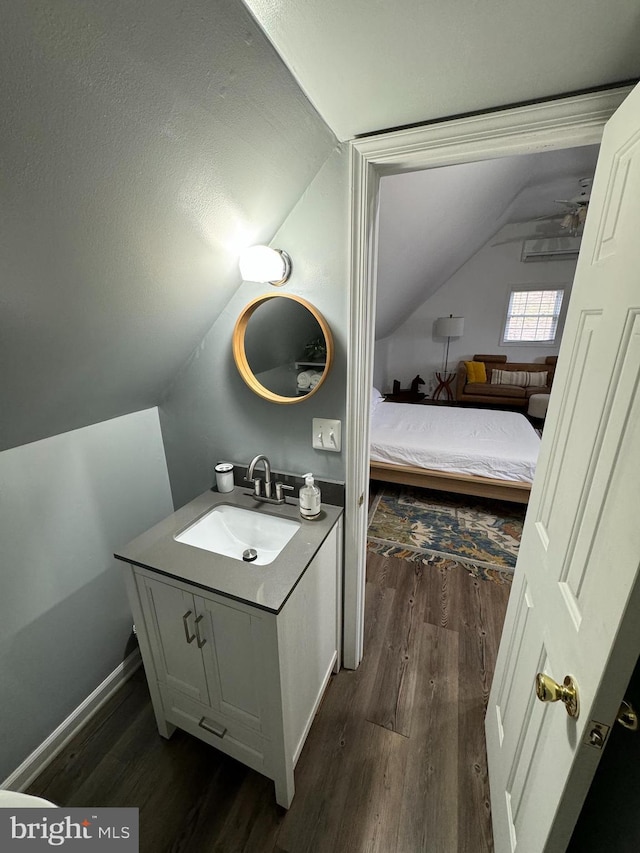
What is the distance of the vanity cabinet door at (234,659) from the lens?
951 millimetres

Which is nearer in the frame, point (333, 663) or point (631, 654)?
point (631, 654)

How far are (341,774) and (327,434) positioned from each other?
4.09 ft

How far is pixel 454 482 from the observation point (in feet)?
8.98

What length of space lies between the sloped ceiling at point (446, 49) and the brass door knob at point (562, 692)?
1.22 metres

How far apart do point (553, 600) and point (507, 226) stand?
6371 mm

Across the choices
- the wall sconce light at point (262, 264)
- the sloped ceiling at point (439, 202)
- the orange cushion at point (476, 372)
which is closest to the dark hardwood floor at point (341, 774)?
the wall sconce light at point (262, 264)

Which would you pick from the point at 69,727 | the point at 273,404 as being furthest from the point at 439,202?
the point at 69,727

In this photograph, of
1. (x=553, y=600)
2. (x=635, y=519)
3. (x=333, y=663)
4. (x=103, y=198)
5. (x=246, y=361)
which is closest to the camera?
(x=635, y=519)

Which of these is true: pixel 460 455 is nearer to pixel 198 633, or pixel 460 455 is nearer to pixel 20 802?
pixel 198 633

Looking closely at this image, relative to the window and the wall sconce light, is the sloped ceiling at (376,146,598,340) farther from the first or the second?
the window

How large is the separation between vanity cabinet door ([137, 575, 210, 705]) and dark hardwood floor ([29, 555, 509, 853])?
335mm


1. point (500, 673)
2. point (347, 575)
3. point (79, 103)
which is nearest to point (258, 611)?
point (347, 575)

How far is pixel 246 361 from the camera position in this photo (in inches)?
52.1

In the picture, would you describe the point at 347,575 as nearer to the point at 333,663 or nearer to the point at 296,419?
the point at 333,663
